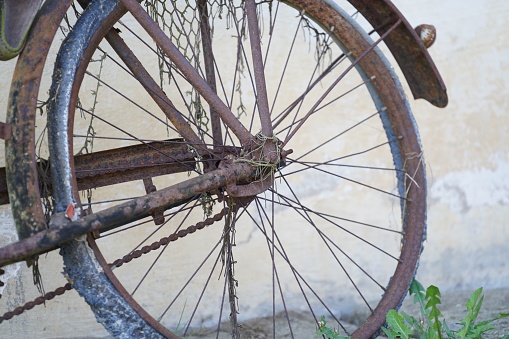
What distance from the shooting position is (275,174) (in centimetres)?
334

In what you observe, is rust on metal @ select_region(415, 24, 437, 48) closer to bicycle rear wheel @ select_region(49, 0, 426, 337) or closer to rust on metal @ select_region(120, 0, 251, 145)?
bicycle rear wheel @ select_region(49, 0, 426, 337)

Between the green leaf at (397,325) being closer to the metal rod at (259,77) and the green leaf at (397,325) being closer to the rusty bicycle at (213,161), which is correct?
the rusty bicycle at (213,161)

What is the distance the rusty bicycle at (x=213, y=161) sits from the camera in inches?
84.3

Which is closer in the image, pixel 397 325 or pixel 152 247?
pixel 152 247

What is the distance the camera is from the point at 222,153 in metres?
2.54

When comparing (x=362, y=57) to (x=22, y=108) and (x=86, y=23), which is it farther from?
(x=22, y=108)

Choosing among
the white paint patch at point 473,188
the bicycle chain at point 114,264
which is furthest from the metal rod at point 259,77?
the white paint patch at point 473,188

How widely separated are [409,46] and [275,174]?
0.84 metres

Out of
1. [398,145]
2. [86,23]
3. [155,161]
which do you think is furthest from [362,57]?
[86,23]

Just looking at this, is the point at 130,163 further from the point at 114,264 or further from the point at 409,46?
the point at 409,46

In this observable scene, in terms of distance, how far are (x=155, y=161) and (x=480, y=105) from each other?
2015mm

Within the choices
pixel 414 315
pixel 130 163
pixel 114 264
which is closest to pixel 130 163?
pixel 130 163

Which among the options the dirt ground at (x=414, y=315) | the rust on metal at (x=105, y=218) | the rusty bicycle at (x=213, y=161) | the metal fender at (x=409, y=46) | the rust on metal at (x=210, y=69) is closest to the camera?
the rust on metal at (x=105, y=218)

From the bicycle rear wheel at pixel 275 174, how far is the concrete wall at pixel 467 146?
0.25 metres
